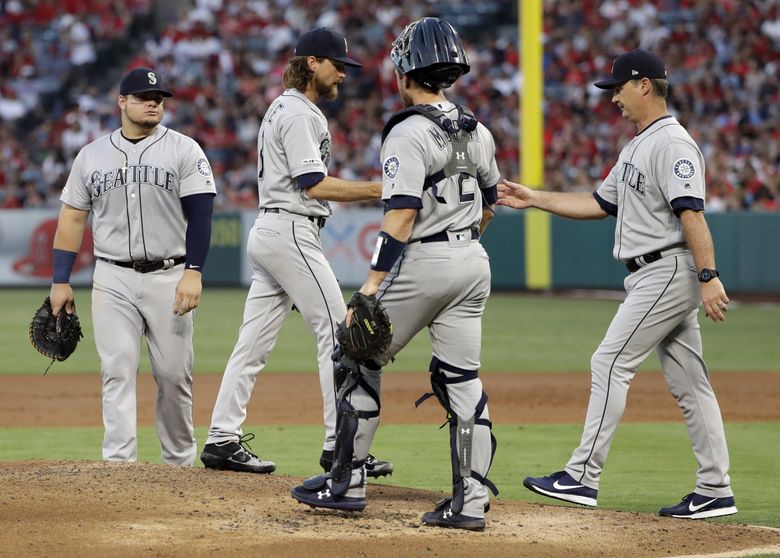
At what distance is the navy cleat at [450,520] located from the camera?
504 cm

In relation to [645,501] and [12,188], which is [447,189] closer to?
[645,501]

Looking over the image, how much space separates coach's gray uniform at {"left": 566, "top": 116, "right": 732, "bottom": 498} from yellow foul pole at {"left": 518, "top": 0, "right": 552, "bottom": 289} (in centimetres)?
1448

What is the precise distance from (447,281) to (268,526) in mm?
1182

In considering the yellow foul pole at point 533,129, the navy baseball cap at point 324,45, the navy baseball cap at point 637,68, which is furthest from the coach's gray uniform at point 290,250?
the yellow foul pole at point 533,129

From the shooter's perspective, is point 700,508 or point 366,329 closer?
point 366,329

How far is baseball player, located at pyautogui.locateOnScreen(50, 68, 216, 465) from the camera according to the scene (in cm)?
634

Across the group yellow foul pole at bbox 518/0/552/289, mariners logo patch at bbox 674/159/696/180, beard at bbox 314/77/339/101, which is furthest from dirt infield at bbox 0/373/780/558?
yellow foul pole at bbox 518/0/552/289

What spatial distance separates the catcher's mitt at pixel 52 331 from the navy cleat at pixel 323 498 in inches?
73.2

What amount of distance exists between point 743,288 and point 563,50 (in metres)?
7.60

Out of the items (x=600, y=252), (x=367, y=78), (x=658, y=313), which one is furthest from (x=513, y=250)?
(x=658, y=313)

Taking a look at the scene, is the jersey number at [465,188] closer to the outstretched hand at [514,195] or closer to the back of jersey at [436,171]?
the back of jersey at [436,171]

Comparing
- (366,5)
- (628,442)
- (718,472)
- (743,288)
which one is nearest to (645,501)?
(718,472)

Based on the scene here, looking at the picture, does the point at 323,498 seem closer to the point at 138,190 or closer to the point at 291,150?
the point at 291,150

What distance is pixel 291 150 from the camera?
620 centimetres
